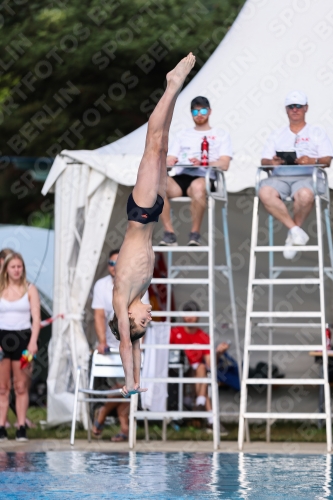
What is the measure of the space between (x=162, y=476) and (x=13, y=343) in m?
3.21

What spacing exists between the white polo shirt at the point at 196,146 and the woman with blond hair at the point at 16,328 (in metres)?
1.95

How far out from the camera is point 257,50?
11703mm

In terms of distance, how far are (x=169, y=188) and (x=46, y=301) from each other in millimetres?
Result: 6141

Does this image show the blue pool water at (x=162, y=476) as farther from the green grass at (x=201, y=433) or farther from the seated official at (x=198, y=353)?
the seated official at (x=198, y=353)

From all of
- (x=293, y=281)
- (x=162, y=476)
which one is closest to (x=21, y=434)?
(x=162, y=476)

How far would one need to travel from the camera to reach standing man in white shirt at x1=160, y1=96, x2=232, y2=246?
9656mm

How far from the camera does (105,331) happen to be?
10.7 m

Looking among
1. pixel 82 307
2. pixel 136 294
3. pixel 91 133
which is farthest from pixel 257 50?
pixel 91 133

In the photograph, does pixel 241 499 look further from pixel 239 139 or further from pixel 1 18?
pixel 1 18

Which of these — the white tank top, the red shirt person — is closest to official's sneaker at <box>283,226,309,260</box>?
the red shirt person

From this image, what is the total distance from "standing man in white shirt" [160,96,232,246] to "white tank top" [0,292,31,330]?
5.50 feet

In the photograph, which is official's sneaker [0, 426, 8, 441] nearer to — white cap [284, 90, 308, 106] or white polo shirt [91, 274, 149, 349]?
white polo shirt [91, 274, 149, 349]

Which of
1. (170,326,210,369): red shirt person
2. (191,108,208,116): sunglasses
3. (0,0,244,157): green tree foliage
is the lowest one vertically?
(170,326,210,369): red shirt person

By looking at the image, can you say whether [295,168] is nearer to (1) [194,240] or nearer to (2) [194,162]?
(2) [194,162]
